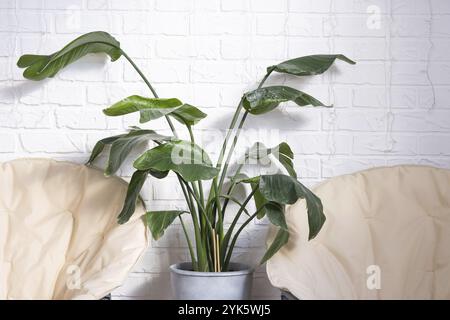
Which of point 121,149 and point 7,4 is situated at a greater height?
point 7,4

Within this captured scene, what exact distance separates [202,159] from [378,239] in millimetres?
657

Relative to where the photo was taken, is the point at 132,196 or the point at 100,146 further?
the point at 100,146

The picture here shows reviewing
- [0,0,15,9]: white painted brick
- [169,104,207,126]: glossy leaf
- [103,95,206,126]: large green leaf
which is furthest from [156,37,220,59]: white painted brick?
[0,0,15,9]: white painted brick

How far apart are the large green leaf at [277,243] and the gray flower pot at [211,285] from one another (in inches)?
4.0

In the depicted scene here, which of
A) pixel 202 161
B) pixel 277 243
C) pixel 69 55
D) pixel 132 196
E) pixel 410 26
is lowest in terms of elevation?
pixel 277 243

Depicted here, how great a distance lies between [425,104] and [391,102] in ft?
0.40

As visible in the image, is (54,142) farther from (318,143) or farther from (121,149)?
(318,143)

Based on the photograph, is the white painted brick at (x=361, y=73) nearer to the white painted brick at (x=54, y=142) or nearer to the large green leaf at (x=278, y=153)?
the large green leaf at (x=278, y=153)

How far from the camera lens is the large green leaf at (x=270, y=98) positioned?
189 cm

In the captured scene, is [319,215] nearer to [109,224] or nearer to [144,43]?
[109,224]

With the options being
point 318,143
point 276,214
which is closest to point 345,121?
point 318,143

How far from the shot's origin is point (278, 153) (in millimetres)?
1994

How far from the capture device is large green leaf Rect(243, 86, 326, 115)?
6.20ft

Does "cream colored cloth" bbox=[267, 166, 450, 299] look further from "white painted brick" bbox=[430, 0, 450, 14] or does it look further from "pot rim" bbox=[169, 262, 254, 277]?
"white painted brick" bbox=[430, 0, 450, 14]
